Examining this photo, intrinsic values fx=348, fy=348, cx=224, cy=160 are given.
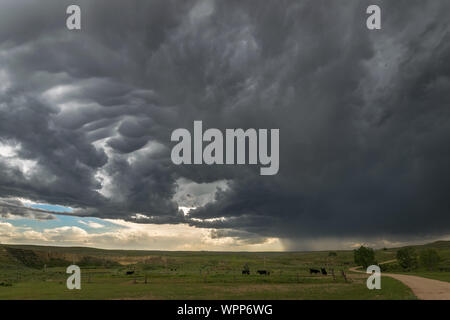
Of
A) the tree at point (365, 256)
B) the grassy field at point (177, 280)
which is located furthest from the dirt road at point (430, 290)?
the tree at point (365, 256)

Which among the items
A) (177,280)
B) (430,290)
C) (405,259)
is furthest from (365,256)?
(430,290)

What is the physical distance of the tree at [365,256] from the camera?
10925 cm

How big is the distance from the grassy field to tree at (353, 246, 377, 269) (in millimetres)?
6009

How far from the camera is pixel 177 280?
2378 inches

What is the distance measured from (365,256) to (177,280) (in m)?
73.4

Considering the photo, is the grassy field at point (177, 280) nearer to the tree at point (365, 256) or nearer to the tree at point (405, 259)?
the tree at point (365, 256)

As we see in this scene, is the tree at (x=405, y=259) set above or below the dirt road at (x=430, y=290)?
below

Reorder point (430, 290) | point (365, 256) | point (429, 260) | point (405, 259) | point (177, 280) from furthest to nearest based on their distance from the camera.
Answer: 1. point (365, 256)
2. point (405, 259)
3. point (429, 260)
4. point (177, 280)
5. point (430, 290)

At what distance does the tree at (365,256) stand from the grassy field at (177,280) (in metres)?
6.01

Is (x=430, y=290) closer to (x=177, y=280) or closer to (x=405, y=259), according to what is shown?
(x=177, y=280)

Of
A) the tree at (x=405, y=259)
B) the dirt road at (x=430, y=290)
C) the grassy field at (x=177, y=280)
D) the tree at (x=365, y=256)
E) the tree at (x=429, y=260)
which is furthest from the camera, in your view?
the tree at (x=365, y=256)
